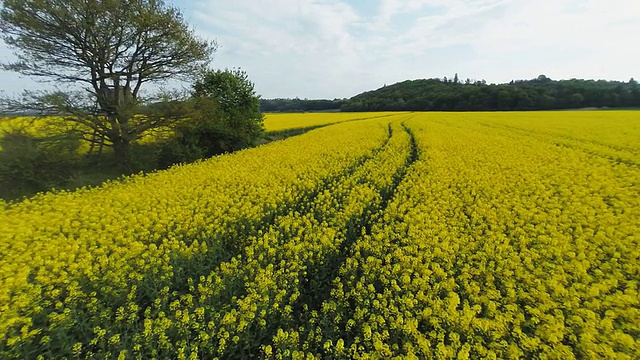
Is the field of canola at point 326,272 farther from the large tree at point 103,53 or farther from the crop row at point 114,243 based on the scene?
the large tree at point 103,53

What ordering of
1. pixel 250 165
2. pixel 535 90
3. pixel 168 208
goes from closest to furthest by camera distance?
1. pixel 168 208
2. pixel 250 165
3. pixel 535 90

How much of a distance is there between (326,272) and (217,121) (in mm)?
14929

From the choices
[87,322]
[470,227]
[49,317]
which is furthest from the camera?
[470,227]

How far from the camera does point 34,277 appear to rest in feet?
13.2

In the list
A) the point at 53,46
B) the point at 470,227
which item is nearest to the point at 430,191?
the point at 470,227

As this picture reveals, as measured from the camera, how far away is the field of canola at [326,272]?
306cm

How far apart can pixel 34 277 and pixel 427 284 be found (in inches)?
203

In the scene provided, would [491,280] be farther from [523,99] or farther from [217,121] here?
[523,99]

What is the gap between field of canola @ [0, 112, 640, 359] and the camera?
3.06 m

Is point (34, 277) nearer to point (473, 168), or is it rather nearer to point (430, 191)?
point (430, 191)

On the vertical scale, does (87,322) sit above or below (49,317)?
below

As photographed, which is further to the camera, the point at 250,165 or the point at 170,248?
the point at 250,165

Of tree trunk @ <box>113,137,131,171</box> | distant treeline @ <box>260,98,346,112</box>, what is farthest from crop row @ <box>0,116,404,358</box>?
distant treeline @ <box>260,98,346,112</box>

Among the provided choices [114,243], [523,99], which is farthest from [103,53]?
[523,99]
